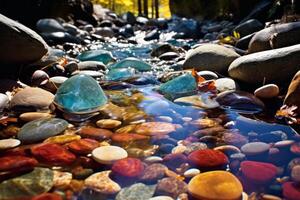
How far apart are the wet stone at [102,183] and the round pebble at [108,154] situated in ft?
0.46

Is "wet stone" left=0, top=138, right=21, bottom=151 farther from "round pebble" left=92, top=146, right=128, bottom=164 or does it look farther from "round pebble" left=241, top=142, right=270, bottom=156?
"round pebble" left=241, top=142, right=270, bottom=156

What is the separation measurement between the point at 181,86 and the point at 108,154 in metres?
1.95

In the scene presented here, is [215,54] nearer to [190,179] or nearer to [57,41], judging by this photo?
[190,179]

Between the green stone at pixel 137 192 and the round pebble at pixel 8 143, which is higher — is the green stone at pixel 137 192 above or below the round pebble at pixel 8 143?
below

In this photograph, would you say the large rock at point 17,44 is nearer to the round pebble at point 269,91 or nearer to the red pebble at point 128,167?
the red pebble at point 128,167

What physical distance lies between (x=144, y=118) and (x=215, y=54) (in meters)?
2.13

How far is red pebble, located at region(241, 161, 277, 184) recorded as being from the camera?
6.43 ft

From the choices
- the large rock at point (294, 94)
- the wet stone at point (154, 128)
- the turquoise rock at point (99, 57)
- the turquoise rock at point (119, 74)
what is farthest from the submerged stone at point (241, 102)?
the turquoise rock at point (99, 57)

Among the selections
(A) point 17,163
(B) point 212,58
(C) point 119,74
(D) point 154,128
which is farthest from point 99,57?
(A) point 17,163

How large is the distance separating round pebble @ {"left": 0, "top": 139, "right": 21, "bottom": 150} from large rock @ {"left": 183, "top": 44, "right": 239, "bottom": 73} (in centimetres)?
306

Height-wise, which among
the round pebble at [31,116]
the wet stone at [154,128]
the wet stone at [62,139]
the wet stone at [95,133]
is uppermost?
the round pebble at [31,116]

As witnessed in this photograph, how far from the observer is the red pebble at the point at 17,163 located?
2.05 metres

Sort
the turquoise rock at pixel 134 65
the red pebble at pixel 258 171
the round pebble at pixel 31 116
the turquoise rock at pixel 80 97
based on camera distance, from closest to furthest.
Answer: the red pebble at pixel 258 171
the round pebble at pixel 31 116
the turquoise rock at pixel 80 97
the turquoise rock at pixel 134 65

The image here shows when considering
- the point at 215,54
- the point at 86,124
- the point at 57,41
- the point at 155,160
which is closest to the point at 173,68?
the point at 215,54
